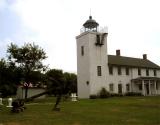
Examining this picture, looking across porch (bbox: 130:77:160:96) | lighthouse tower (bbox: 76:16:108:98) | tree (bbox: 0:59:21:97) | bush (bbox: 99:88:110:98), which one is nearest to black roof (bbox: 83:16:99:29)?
lighthouse tower (bbox: 76:16:108:98)

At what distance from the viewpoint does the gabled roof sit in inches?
2105

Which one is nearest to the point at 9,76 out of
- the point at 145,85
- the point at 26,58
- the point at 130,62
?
the point at 26,58

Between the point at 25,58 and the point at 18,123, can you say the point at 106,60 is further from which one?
the point at 18,123

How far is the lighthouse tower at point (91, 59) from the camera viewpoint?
48.1 m

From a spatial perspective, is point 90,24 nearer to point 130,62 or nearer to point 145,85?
point 130,62

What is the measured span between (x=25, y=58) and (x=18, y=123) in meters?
29.3

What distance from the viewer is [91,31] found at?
48938mm

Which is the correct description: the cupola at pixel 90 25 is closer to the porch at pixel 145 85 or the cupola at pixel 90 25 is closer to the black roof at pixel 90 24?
the black roof at pixel 90 24

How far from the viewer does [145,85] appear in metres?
55.5

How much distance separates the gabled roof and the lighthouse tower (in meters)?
2.66

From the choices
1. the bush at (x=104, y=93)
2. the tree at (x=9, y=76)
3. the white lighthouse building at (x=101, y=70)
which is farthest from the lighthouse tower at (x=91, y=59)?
the tree at (x=9, y=76)

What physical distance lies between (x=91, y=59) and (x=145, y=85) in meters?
13.2

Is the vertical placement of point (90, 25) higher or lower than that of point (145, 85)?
higher

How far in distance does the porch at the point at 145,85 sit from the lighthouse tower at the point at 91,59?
7.46m
